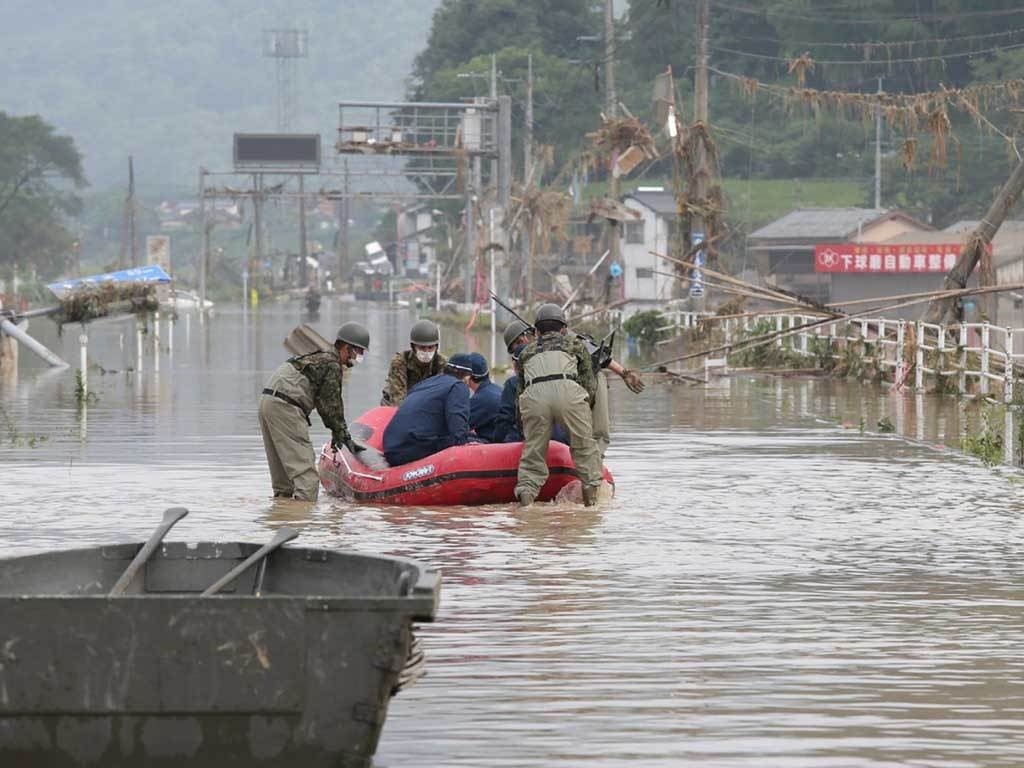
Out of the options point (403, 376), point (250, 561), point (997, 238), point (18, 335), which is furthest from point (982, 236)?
point (997, 238)

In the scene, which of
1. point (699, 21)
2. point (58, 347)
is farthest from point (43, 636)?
point (58, 347)

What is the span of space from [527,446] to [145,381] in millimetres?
22802

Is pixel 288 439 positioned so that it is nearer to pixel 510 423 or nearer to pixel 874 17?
pixel 510 423

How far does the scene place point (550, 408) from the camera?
53.5 ft

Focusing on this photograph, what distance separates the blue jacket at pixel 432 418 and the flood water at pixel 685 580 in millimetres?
701

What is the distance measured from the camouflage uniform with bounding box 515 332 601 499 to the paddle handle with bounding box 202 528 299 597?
23.9 feet

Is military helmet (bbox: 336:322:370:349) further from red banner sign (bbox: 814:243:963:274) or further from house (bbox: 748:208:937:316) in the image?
red banner sign (bbox: 814:243:963:274)

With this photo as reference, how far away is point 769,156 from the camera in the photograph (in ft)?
388

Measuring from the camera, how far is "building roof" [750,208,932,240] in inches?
3585

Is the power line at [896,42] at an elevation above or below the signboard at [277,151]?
above

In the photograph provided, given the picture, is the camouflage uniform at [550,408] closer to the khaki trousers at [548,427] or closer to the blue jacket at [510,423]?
the khaki trousers at [548,427]

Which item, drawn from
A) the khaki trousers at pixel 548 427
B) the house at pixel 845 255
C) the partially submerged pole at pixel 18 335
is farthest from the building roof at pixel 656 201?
the khaki trousers at pixel 548 427

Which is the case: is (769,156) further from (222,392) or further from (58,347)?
(222,392)

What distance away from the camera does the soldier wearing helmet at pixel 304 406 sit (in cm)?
1644
